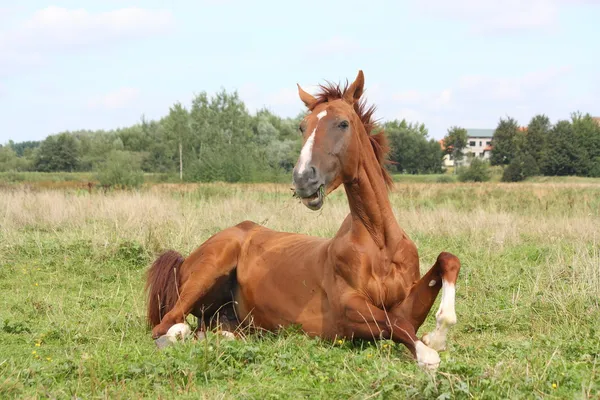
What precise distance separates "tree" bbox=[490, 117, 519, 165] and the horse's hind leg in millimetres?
54105

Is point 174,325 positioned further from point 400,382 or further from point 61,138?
point 61,138

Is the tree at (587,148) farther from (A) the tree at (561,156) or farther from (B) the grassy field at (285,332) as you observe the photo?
(B) the grassy field at (285,332)

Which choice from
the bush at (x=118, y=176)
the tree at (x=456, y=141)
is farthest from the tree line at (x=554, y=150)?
the bush at (x=118, y=176)

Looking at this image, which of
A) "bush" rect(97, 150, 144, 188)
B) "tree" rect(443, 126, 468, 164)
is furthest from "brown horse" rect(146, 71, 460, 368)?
"tree" rect(443, 126, 468, 164)

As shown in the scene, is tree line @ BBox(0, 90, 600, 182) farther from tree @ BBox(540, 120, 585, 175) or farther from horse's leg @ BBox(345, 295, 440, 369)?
horse's leg @ BBox(345, 295, 440, 369)

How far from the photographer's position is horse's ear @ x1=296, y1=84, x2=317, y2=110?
5.32m

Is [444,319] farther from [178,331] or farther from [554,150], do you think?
[554,150]

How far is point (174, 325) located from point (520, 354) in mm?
2874

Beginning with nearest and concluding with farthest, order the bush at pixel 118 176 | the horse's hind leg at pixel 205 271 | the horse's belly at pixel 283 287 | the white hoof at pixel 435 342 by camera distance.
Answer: the white hoof at pixel 435 342, the horse's belly at pixel 283 287, the horse's hind leg at pixel 205 271, the bush at pixel 118 176

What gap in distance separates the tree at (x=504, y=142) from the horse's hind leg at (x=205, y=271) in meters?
54.1

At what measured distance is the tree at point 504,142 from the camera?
5753 cm

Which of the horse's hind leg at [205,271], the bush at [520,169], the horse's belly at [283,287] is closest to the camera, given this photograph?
the horse's belly at [283,287]

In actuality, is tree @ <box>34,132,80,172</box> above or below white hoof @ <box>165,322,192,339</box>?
above

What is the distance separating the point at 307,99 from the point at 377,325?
6.56ft
